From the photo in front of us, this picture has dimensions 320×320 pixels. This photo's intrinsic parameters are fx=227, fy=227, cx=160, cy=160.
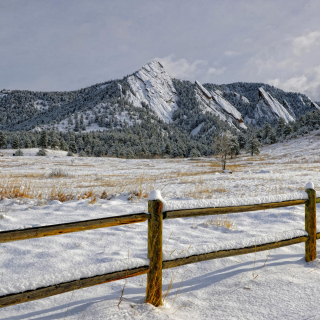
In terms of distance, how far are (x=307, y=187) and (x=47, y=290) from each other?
4187 mm

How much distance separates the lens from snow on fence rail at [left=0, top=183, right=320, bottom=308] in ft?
7.12

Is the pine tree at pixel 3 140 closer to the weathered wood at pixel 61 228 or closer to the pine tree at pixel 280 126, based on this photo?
the pine tree at pixel 280 126

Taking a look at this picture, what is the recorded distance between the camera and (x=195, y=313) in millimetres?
2807

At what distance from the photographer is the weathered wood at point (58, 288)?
2.00m

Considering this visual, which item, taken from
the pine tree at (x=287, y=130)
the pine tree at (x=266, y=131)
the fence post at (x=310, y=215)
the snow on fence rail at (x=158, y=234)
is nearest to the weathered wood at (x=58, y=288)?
the snow on fence rail at (x=158, y=234)

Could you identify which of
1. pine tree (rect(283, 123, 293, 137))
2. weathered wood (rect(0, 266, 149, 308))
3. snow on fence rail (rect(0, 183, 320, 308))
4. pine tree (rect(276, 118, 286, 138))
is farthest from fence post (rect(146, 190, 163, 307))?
pine tree (rect(276, 118, 286, 138))

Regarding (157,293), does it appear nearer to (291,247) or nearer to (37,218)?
(291,247)

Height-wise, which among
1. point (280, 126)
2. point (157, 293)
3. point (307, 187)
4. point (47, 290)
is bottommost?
point (157, 293)

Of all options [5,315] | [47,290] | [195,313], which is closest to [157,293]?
[195,313]

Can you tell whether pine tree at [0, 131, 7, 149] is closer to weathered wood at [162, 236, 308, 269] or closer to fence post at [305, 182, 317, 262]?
weathered wood at [162, 236, 308, 269]

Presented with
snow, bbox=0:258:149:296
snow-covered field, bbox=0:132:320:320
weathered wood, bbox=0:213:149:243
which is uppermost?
weathered wood, bbox=0:213:149:243

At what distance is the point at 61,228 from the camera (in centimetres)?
235

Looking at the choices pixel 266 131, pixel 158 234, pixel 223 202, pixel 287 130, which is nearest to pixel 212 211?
pixel 223 202

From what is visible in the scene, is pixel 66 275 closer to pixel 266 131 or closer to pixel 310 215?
pixel 310 215
